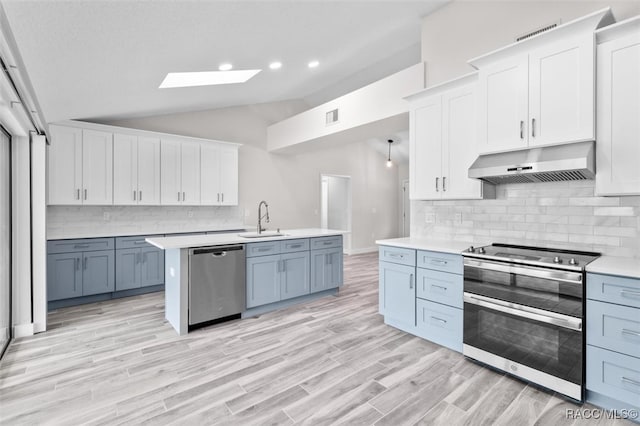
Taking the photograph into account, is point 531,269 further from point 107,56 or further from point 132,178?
point 132,178

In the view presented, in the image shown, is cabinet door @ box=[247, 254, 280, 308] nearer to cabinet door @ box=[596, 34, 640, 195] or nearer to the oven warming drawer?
the oven warming drawer

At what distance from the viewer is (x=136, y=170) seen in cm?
452

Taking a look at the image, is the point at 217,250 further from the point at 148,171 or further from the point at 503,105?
the point at 503,105

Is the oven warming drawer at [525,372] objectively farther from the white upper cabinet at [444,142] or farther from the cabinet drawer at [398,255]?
the white upper cabinet at [444,142]

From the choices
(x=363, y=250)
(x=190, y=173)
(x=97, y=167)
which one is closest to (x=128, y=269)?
(x=97, y=167)

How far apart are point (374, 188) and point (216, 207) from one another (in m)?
4.70

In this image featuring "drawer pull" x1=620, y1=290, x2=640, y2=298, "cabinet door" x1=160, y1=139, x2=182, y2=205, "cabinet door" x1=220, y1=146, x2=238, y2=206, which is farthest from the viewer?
"cabinet door" x1=220, y1=146, x2=238, y2=206

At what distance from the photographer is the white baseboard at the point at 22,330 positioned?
3.00m

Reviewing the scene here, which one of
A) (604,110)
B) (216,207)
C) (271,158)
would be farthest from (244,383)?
(271,158)

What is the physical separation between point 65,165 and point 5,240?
4.69ft

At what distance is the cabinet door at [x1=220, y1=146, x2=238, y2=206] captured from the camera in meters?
5.39

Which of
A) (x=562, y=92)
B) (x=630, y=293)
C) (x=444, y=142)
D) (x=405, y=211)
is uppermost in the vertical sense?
(x=562, y=92)

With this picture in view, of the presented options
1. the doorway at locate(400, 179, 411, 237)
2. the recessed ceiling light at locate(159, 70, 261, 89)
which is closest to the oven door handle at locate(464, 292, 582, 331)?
the recessed ceiling light at locate(159, 70, 261, 89)

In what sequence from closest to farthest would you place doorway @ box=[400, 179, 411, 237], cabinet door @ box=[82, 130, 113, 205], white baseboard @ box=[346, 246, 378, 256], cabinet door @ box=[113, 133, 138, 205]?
cabinet door @ box=[82, 130, 113, 205], cabinet door @ box=[113, 133, 138, 205], white baseboard @ box=[346, 246, 378, 256], doorway @ box=[400, 179, 411, 237]
